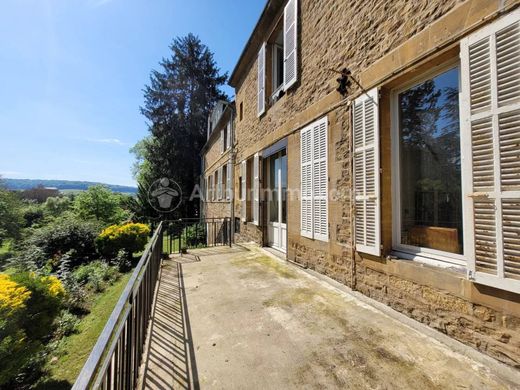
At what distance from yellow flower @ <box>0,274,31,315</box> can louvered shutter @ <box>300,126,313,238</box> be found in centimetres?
391

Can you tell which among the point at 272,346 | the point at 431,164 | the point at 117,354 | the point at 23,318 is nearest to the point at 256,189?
the point at 431,164

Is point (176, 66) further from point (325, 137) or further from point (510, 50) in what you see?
point (510, 50)

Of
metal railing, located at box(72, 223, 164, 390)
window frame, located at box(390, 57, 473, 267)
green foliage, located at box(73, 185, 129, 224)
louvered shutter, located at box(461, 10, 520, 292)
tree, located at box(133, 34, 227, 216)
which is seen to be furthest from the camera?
tree, located at box(133, 34, 227, 216)

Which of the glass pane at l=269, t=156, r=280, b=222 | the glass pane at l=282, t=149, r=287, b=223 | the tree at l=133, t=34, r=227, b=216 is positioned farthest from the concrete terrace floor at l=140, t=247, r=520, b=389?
the tree at l=133, t=34, r=227, b=216

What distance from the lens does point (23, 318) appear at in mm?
2812

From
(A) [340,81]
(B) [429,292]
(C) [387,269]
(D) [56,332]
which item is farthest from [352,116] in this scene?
→ (D) [56,332]

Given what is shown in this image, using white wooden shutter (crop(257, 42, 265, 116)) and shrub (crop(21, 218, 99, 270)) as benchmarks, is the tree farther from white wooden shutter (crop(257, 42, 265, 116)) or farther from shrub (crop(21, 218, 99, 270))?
white wooden shutter (crop(257, 42, 265, 116))

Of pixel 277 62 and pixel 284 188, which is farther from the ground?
pixel 277 62

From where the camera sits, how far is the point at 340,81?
3721 millimetres

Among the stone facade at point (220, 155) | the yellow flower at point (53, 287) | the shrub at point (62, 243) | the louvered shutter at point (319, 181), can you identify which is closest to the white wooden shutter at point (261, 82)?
the louvered shutter at point (319, 181)

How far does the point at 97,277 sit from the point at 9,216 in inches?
608

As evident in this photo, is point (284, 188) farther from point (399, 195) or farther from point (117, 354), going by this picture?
point (117, 354)

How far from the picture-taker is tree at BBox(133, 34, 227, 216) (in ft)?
67.1

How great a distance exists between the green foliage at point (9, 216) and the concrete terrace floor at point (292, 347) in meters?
18.7
